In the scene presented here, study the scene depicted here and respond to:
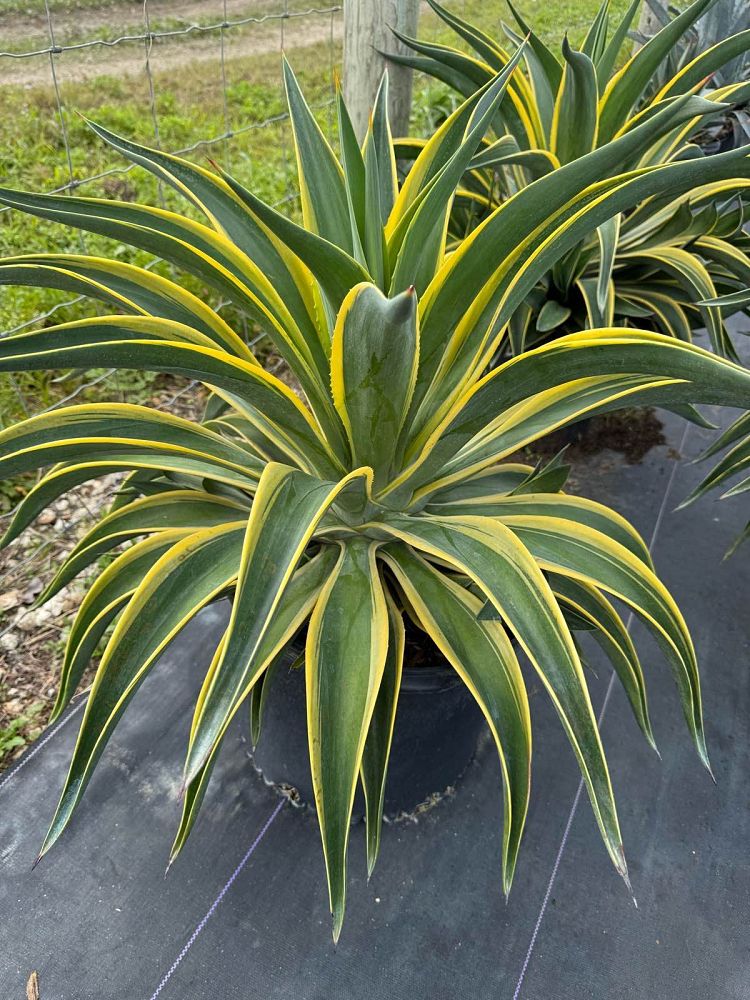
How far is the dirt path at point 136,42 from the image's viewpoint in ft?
14.5

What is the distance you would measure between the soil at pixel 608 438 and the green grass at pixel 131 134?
3.76 feet

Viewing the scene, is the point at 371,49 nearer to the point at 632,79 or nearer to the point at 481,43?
the point at 481,43

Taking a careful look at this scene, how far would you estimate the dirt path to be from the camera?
4.43 metres

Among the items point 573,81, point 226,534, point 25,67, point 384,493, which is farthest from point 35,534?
point 25,67

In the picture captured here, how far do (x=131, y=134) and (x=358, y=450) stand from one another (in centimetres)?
326

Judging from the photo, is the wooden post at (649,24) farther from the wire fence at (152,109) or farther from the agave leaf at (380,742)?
the agave leaf at (380,742)

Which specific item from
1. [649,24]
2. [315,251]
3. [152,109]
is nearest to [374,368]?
[315,251]

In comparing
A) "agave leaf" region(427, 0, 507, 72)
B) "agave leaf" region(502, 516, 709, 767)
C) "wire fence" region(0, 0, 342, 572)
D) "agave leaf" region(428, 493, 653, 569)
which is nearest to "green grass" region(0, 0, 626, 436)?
"wire fence" region(0, 0, 342, 572)

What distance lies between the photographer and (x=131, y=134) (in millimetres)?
3498

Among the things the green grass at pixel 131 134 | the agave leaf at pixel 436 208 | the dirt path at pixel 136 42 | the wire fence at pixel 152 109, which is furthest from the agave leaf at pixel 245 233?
the dirt path at pixel 136 42

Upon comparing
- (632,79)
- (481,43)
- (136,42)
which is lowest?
(632,79)

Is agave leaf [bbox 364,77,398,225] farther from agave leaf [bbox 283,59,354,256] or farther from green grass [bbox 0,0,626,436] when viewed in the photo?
green grass [bbox 0,0,626,436]

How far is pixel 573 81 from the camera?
57.5 inches

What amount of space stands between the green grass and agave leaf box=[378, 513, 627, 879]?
135 cm
